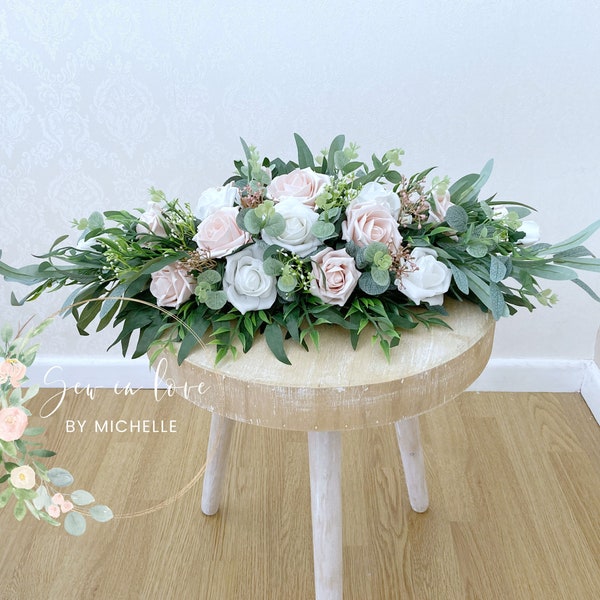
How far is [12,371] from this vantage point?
1.36 ft

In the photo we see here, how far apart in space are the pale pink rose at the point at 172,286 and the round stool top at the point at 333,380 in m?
0.08

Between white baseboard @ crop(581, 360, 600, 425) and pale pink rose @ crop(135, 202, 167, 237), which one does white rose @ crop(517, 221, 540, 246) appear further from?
white baseboard @ crop(581, 360, 600, 425)

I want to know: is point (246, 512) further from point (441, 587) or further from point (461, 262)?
point (461, 262)

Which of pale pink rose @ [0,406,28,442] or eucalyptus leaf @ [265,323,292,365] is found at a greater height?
pale pink rose @ [0,406,28,442]

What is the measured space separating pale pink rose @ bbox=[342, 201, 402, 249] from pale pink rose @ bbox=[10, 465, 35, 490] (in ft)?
1.83

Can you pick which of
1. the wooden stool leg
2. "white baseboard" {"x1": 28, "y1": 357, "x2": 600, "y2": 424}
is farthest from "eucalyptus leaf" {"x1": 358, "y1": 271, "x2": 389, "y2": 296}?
"white baseboard" {"x1": 28, "y1": 357, "x2": 600, "y2": 424}

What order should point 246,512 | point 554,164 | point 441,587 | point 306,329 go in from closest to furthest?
point 306,329 → point 441,587 → point 246,512 → point 554,164

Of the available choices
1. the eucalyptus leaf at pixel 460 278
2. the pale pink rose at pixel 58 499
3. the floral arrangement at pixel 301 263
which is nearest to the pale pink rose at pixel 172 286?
the floral arrangement at pixel 301 263

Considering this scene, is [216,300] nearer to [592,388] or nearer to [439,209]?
[439,209]

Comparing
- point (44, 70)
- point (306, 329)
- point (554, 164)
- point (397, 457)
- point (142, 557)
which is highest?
point (44, 70)

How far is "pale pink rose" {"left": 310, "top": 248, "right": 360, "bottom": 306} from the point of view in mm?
853

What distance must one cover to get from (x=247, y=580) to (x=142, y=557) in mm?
217

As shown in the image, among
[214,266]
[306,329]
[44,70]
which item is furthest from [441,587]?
[44,70]

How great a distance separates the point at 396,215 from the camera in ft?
3.06
